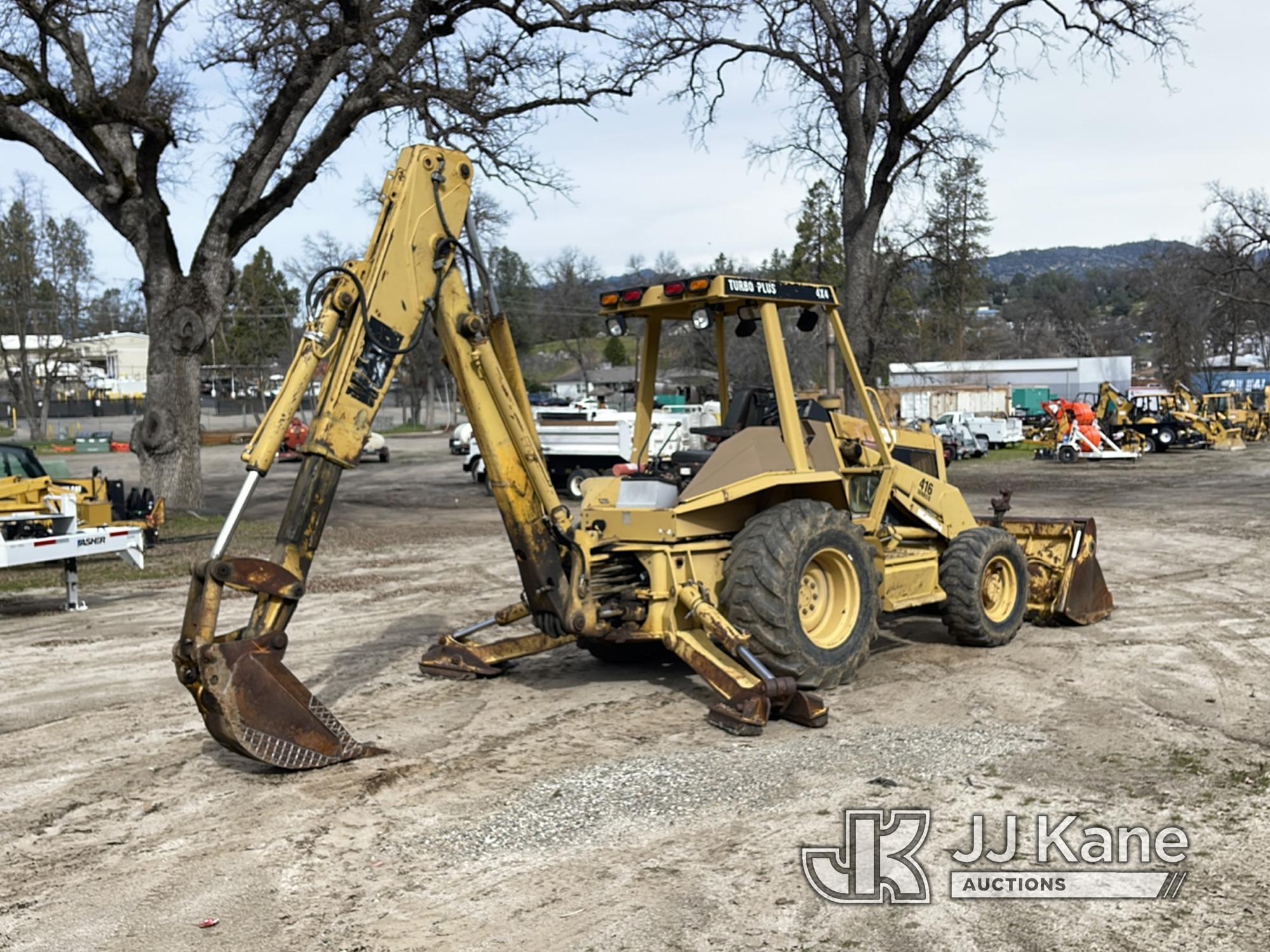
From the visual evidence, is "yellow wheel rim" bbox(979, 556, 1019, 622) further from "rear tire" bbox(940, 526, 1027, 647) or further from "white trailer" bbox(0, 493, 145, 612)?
"white trailer" bbox(0, 493, 145, 612)

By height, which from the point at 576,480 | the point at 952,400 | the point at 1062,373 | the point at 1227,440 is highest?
the point at 1062,373

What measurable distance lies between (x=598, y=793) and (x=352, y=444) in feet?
7.50

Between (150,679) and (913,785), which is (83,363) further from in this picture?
(913,785)

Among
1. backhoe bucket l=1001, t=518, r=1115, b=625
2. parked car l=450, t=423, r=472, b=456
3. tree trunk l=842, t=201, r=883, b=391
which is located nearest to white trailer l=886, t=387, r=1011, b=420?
parked car l=450, t=423, r=472, b=456

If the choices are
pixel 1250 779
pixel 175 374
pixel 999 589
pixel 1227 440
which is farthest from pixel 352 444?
pixel 1227 440

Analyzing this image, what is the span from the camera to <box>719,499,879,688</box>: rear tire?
25.6ft

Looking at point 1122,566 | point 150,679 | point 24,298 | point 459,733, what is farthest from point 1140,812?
point 24,298

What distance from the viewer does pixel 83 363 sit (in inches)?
2970

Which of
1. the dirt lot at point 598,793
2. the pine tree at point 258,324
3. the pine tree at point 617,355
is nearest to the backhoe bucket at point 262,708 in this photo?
the dirt lot at point 598,793

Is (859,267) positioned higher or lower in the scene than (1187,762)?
higher

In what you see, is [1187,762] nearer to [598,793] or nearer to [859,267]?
[598,793]

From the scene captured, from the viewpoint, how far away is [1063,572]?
10805mm

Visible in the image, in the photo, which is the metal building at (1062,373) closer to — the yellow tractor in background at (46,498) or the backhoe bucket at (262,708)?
the yellow tractor in background at (46,498)

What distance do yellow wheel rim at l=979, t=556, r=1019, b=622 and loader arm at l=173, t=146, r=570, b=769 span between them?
403cm
